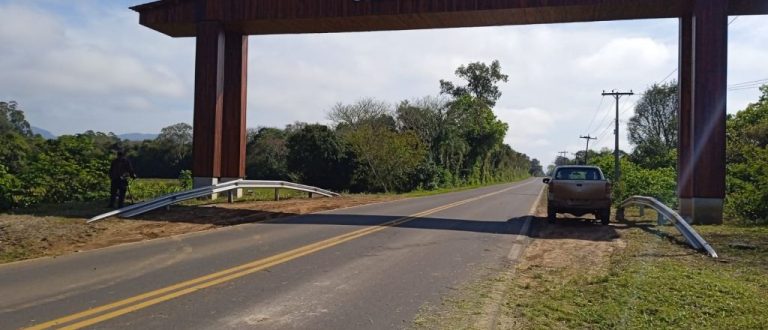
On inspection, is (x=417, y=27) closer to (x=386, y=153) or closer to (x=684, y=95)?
(x=684, y=95)

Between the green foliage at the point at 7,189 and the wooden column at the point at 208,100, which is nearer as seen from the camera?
the green foliage at the point at 7,189

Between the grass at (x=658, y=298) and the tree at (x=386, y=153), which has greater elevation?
the tree at (x=386, y=153)

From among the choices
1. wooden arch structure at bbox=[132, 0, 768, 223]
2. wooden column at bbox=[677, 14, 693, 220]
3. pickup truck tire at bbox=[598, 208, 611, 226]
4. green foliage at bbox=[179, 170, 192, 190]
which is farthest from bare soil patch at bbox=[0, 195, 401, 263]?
wooden column at bbox=[677, 14, 693, 220]

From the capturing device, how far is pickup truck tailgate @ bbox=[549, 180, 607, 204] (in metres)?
16.1

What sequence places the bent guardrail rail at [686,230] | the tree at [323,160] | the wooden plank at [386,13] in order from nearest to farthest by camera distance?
the bent guardrail rail at [686,230] → the wooden plank at [386,13] → the tree at [323,160]

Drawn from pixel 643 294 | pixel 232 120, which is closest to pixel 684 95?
pixel 643 294

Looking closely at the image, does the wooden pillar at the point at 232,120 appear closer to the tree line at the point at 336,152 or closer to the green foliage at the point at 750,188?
the tree line at the point at 336,152

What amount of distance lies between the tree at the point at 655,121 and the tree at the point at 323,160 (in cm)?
4462

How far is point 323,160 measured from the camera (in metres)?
50.3

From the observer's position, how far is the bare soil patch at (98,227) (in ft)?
34.6

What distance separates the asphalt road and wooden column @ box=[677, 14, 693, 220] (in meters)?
8.17

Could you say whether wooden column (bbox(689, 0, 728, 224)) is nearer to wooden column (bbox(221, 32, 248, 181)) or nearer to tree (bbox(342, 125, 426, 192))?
wooden column (bbox(221, 32, 248, 181))

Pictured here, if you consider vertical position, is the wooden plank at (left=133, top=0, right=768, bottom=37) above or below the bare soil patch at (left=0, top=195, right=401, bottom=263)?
above

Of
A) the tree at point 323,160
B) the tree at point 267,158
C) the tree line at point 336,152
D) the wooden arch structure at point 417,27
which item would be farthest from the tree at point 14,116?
the wooden arch structure at point 417,27
